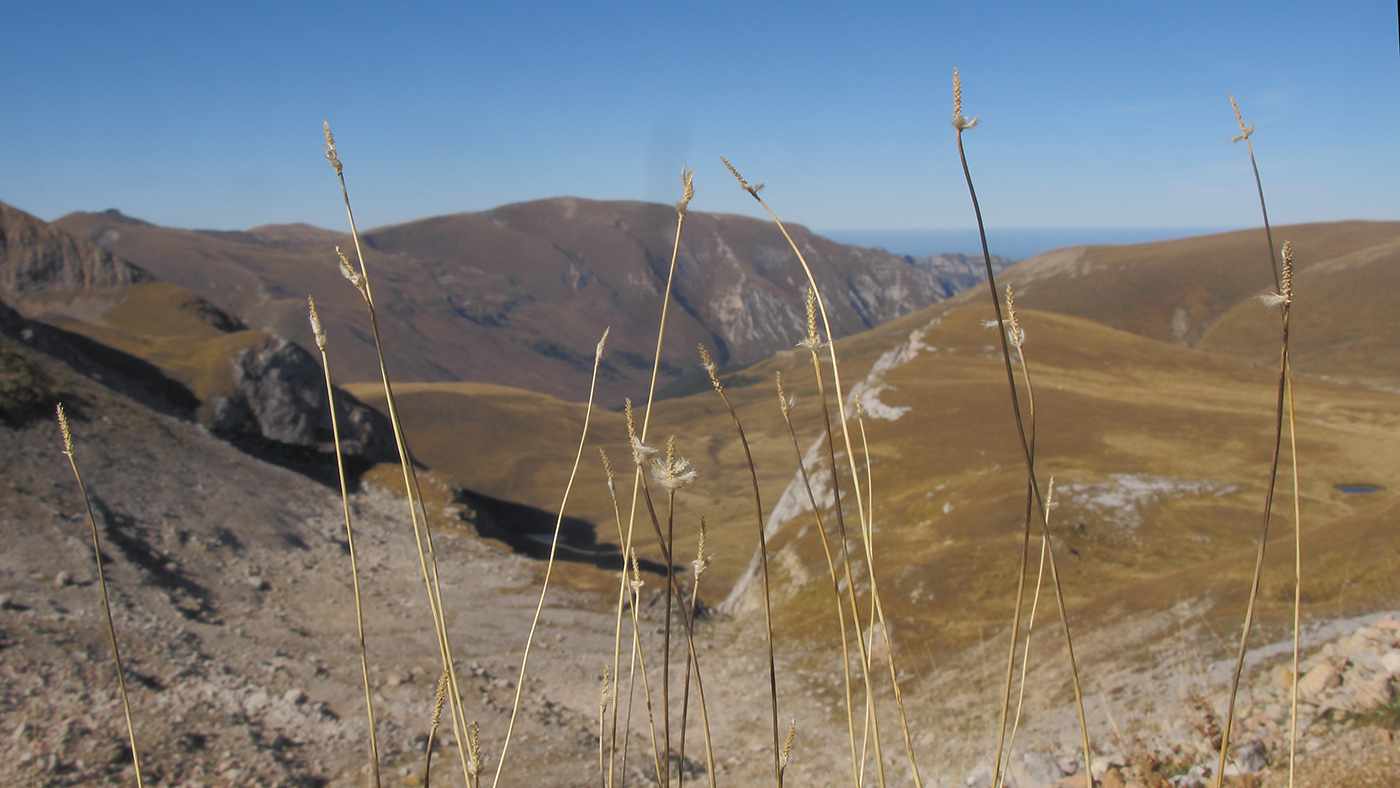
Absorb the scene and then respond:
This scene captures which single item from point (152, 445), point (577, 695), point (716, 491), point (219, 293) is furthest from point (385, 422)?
point (219, 293)

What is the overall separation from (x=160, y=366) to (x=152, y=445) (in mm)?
11762

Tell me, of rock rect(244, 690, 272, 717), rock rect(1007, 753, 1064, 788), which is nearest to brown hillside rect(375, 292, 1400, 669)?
rock rect(1007, 753, 1064, 788)

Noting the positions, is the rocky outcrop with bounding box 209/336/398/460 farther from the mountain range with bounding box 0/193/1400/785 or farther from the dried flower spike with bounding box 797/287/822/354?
the dried flower spike with bounding box 797/287/822/354

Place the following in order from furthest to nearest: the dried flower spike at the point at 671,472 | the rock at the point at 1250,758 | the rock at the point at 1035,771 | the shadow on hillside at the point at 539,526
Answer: the shadow on hillside at the point at 539,526 < the rock at the point at 1035,771 < the rock at the point at 1250,758 < the dried flower spike at the point at 671,472

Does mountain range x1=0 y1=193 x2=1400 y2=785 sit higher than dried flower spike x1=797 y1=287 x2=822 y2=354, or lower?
lower

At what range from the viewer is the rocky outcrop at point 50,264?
5162cm

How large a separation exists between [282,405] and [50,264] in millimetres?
30832

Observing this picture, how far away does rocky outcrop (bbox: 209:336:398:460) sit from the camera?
36.2 m

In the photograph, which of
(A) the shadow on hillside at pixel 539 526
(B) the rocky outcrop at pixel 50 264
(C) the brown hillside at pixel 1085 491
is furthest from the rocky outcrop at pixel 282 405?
(B) the rocky outcrop at pixel 50 264

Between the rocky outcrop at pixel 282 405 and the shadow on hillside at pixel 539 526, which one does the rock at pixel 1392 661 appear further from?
the rocky outcrop at pixel 282 405

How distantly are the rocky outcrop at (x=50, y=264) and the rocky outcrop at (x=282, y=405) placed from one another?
21.9 meters

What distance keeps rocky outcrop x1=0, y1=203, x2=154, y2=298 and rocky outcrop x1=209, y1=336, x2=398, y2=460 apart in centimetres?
2189

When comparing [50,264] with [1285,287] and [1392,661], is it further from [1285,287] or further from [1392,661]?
[1392,661]

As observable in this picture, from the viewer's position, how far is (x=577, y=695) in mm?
17125
